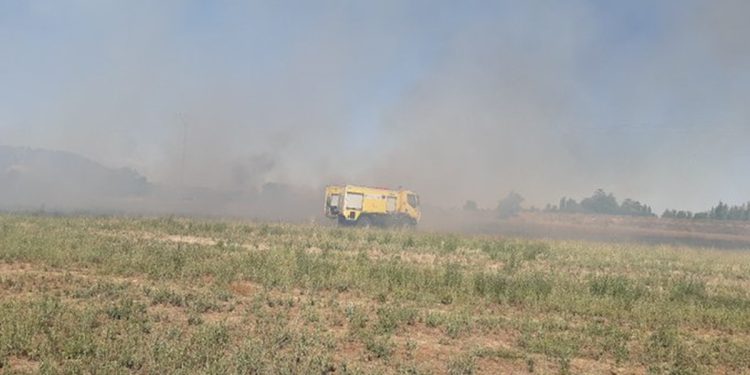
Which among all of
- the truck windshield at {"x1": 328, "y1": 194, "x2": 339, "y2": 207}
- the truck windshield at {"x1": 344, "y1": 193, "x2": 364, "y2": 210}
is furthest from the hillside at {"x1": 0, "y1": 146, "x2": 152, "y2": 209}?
the truck windshield at {"x1": 344, "y1": 193, "x2": 364, "y2": 210}

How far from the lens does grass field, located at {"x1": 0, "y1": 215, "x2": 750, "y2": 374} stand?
725 centimetres

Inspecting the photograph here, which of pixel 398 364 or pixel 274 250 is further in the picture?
pixel 274 250

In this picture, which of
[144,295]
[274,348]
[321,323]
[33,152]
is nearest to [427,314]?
[321,323]

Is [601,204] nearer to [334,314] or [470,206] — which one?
[470,206]

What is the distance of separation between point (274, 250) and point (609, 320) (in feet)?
33.8

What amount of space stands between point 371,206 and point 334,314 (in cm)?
3036

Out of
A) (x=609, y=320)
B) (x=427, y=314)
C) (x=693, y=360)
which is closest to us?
(x=693, y=360)

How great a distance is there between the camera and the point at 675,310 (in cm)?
1223

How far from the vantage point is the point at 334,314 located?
10.2 meters

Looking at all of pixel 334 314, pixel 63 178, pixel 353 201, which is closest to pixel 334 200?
pixel 353 201

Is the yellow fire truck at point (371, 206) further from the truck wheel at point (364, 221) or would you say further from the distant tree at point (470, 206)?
the distant tree at point (470, 206)

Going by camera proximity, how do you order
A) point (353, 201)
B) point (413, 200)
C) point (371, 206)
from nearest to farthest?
point (353, 201)
point (371, 206)
point (413, 200)

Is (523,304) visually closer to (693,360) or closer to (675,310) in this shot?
(675,310)

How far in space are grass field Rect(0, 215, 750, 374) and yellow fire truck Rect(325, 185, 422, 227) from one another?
20.6 meters
